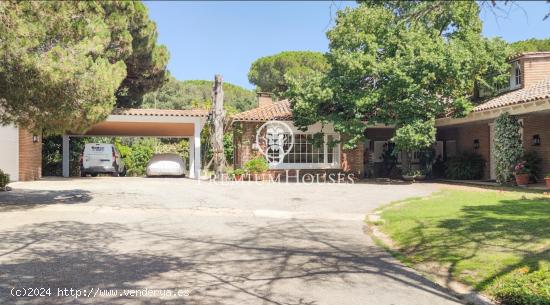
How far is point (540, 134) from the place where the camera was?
54.4ft

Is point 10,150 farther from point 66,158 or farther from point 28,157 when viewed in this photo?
point 66,158

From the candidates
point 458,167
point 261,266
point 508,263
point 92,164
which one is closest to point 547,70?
point 458,167

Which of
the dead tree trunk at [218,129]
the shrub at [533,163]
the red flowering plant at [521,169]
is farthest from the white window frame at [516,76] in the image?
the dead tree trunk at [218,129]

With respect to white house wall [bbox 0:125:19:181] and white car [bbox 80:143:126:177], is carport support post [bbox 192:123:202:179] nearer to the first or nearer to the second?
white car [bbox 80:143:126:177]

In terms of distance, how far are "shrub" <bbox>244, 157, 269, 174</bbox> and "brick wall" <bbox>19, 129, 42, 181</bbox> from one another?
863 cm

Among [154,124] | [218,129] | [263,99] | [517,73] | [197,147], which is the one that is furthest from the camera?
[263,99]

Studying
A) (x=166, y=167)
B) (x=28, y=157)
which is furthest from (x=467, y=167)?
(x=28, y=157)

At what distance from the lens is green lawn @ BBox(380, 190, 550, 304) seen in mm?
5070

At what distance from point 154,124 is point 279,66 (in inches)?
1006

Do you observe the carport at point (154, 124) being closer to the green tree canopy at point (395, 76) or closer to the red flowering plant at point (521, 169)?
the green tree canopy at point (395, 76)

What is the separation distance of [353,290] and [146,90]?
2154 centimetres

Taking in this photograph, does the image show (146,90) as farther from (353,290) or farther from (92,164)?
(353,290)

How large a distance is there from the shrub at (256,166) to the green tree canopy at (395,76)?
2513 mm

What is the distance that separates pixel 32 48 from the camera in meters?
9.09
